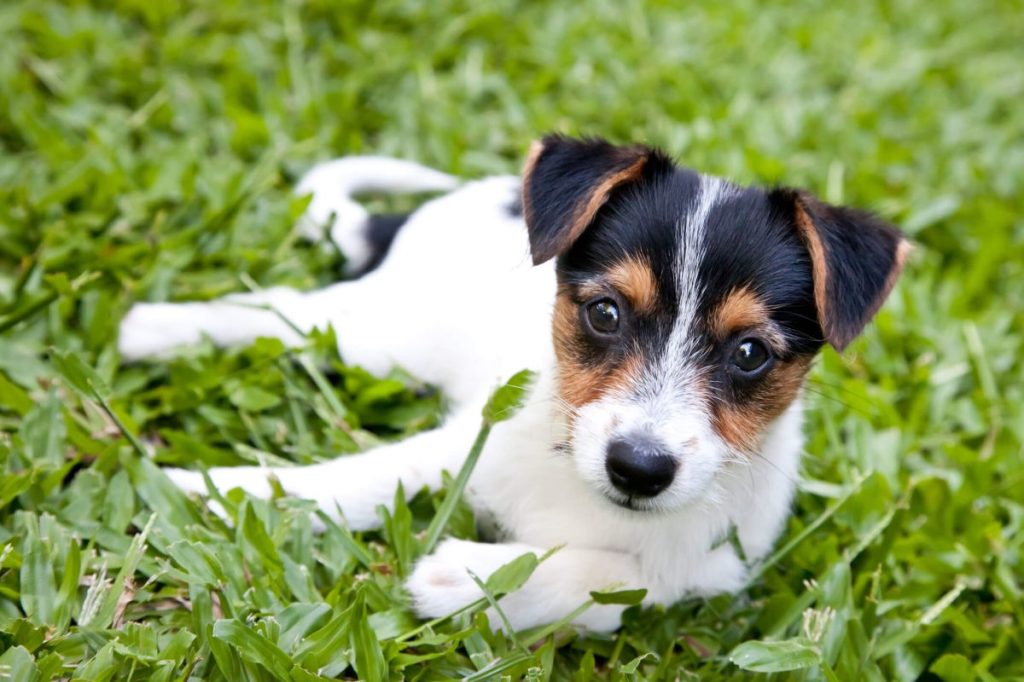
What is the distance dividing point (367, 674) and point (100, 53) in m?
3.83

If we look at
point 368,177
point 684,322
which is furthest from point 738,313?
point 368,177

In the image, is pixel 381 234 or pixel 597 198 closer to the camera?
pixel 597 198

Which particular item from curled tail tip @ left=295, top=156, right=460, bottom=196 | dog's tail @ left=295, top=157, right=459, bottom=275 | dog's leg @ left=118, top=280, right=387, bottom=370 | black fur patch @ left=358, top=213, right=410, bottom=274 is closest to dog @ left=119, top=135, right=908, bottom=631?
dog's leg @ left=118, top=280, right=387, bottom=370

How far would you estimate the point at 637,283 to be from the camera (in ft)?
9.48

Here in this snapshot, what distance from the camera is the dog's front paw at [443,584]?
3.00m

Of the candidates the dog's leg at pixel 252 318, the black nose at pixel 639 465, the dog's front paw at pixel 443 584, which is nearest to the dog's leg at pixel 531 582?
the dog's front paw at pixel 443 584

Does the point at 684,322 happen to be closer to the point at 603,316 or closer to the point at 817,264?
the point at 603,316

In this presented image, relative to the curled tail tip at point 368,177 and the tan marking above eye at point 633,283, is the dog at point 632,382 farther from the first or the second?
the curled tail tip at point 368,177

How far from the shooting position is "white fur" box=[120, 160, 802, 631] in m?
2.91

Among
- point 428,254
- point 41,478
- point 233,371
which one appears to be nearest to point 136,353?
point 233,371

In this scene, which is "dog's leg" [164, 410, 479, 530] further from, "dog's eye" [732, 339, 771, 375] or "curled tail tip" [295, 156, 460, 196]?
"curled tail tip" [295, 156, 460, 196]

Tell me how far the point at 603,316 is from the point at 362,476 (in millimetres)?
995

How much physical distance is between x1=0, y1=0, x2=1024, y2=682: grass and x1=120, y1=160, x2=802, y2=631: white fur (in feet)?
0.38

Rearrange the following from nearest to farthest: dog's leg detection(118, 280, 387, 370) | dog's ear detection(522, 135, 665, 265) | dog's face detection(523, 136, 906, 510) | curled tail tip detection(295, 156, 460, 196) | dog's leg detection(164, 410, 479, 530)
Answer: dog's face detection(523, 136, 906, 510), dog's ear detection(522, 135, 665, 265), dog's leg detection(164, 410, 479, 530), dog's leg detection(118, 280, 387, 370), curled tail tip detection(295, 156, 460, 196)
